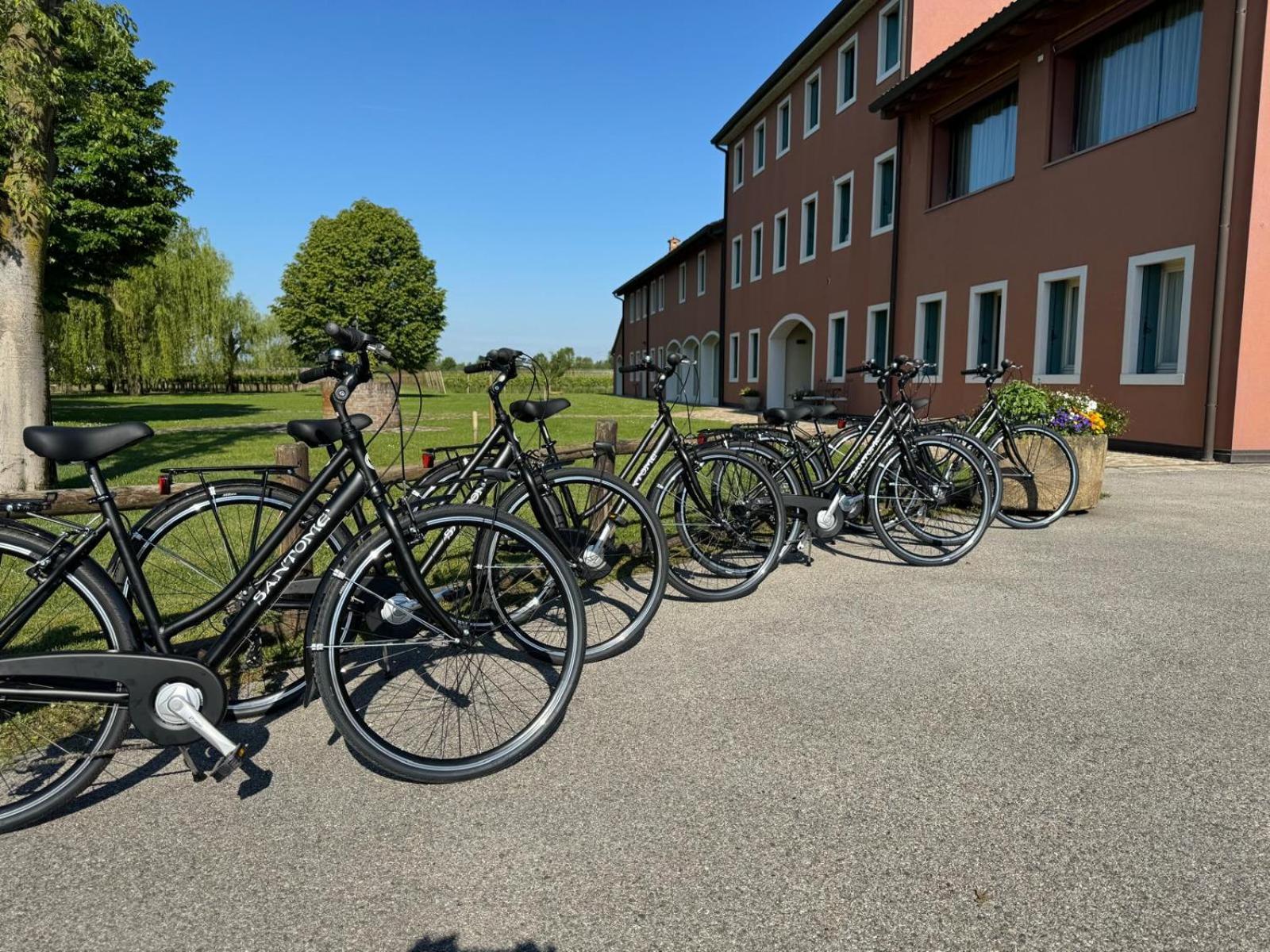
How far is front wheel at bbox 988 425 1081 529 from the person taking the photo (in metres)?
6.48

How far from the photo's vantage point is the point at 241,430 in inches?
653

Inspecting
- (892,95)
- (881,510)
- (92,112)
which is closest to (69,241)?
(92,112)

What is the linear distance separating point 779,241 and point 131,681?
2299 cm

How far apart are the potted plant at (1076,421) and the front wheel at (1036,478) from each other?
136 millimetres

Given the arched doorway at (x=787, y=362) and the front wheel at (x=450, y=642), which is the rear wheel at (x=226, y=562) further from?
the arched doorway at (x=787, y=362)

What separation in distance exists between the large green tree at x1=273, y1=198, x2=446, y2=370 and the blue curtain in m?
32.7

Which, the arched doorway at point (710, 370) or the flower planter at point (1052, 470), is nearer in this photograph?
the flower planter at point (1052, 470)

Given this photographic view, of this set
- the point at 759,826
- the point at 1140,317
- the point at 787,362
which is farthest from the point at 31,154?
the point at 787,362

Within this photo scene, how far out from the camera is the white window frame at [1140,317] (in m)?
Result: 10.4

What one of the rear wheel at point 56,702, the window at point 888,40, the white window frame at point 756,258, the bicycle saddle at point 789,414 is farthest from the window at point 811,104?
the rear wheel at point 56,702

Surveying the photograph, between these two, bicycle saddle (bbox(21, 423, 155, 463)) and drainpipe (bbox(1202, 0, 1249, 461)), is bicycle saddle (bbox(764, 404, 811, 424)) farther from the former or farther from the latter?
drainpipe (bbox(1202, 0, 1249, 461))

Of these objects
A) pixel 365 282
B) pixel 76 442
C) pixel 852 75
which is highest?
pixel 852 75

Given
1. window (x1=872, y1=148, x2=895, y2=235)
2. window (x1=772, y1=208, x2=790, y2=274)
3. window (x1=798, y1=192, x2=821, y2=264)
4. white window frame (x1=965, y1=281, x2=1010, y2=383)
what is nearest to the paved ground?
white window frame (x1=965, y1=281, x2=1010, y2=383)

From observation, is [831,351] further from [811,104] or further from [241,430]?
[241,430]
